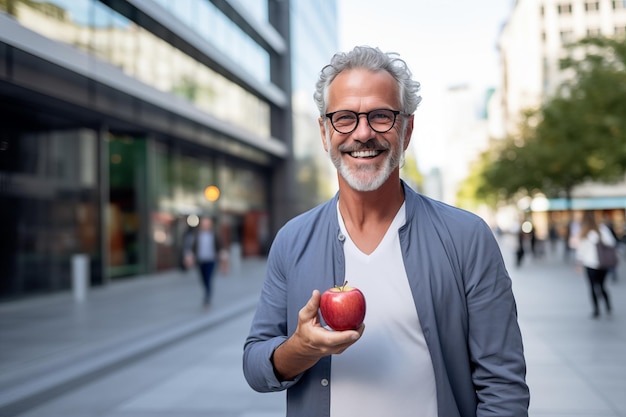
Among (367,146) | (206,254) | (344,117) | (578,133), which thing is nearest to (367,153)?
(367,146)

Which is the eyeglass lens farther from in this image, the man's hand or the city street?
the city street

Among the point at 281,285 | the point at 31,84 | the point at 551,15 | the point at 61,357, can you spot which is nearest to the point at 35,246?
the point at 31,84

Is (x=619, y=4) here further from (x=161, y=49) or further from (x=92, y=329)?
(x=92, y=329)

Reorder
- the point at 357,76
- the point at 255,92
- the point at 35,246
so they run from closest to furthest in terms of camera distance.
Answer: the point at 357,76, the point at 35,246, the point at 255,92

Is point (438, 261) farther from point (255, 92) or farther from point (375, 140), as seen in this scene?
point (255, 92)

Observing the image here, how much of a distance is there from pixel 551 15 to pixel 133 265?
60991 mm

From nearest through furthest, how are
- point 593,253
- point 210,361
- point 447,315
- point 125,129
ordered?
point 447,315 < point 210,361 < point 593,253 < point 125,129

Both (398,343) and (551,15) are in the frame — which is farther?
(551,15)

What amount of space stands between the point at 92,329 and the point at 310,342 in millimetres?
9627

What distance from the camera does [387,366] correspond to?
1.75 meters

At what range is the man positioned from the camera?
1726mm

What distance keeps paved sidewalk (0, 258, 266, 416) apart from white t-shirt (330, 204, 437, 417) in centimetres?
503

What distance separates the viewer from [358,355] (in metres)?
1.75

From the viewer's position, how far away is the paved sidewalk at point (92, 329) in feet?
22.2
